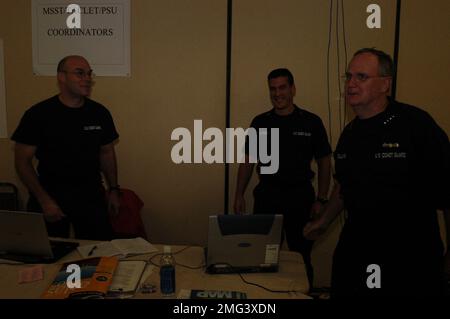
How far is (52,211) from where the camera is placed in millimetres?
2438

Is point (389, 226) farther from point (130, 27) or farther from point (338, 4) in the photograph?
point (130, 27)

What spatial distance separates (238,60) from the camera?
315 centimetres

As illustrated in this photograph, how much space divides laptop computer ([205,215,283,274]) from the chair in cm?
226

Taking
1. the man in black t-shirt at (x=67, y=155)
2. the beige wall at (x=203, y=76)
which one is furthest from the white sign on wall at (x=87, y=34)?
the man in black t-shirt at (x=67, y=155)

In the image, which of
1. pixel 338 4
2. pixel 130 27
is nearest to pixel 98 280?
pixel 130 27

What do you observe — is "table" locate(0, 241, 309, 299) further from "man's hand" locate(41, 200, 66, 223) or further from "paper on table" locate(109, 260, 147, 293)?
"man's hand" locate(41, 200, 66, 223)

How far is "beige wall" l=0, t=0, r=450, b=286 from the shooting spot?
3.08 m

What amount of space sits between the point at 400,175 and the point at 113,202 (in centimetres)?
187

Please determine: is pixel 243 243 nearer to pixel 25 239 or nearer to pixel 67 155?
pixel 25 239

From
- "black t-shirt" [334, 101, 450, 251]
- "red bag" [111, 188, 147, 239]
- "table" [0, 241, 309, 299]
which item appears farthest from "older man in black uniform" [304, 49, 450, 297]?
"red bag" [111, 188, 147, 239]

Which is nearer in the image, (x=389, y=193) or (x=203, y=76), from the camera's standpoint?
(x=389, y=193)

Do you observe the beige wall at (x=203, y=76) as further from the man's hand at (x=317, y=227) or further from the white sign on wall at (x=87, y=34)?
the man's hand at (x=317, y=227)

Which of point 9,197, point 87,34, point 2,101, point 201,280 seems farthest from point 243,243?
point 2,101

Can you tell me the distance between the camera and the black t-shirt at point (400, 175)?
170 cm
